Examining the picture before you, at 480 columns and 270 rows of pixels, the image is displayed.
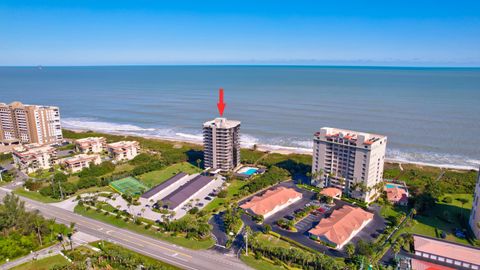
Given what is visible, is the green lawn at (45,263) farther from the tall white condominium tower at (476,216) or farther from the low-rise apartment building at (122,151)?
the tall white condominium tower at (476,216)

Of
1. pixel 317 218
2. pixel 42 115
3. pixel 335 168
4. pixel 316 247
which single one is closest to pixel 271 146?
pixel 335 168

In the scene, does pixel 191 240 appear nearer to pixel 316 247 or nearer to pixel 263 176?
pixel 316 247

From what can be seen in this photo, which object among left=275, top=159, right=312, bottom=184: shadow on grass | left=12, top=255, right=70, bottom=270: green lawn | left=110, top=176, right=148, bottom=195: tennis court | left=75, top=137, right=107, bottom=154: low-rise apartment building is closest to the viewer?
left=12, top=255, right=70, bottom=270: green lawn

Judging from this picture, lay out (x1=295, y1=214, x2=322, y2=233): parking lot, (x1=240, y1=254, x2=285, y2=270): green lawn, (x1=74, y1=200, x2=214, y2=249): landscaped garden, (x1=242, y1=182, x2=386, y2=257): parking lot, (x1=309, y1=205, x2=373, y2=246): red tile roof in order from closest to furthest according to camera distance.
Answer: (x1=240, y1=254, x2=285, y2=270): green lawn, (x1=309, y1=205, x2=373, y2=246): red tile roof, (x1=242, y1=182, x2=386, y2=257): parking lot, (x1=74, y1=200, x2=214, y2=249): landscaped garden, (x1=295, y1=214, x2=322, y2=233): parking lot

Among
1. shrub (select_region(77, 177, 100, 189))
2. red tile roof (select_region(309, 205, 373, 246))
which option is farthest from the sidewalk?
red tile roof (select_region(309, 205, 373, 246))

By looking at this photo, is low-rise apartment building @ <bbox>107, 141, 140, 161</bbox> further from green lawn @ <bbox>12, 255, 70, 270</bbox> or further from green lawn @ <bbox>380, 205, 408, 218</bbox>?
green lawn @ <bbox>380, 205, 408, 218</bbox>

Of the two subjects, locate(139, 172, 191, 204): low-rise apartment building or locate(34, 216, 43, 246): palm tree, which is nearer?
locate(34, 216, 43, 246): palm tree

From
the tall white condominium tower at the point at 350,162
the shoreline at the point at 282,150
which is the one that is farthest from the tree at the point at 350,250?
the shoreline at the point at 282,150
